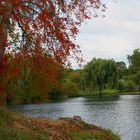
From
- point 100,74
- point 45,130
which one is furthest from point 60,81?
point 100,74

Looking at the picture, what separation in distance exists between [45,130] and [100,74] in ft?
219

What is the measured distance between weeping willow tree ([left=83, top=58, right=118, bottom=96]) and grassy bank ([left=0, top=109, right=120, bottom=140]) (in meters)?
62.5

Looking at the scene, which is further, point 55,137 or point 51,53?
point 51,53

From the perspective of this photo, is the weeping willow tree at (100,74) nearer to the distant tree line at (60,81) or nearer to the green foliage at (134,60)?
the distant tree line at (60,81)

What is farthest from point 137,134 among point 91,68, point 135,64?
point 135,64

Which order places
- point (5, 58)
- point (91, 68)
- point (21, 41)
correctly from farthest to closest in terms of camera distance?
point (91, 68)
point (21, 41)
point (5, 58)

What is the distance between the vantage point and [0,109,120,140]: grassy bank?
16469 mm

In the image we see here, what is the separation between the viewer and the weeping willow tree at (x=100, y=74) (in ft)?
280

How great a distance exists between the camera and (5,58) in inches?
731

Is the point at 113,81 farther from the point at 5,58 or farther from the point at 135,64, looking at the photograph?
the point at 135,64

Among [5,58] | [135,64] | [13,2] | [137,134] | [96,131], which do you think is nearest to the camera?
[13,2]

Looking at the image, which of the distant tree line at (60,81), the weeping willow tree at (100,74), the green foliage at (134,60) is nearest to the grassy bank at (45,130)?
the distant tree line at (60,81)

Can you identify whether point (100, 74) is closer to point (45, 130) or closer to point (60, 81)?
point (60, 81)

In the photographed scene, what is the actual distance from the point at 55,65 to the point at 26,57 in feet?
4.71
